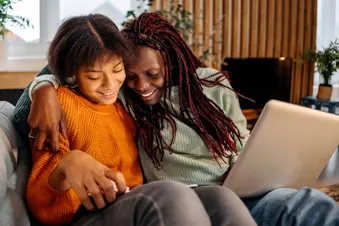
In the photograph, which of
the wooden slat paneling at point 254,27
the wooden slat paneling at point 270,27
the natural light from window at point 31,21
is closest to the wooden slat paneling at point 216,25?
the wooden slat paneling at point 254,27

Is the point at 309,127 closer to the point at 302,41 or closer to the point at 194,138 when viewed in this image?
the point at 194,138

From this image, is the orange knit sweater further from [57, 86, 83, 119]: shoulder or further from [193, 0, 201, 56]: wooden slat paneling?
[193, 0, 201, 56]: wooden slat paneling

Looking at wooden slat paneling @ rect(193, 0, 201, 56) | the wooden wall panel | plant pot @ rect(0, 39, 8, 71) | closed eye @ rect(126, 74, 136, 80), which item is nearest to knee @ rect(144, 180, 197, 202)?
closed eye @ rect(126, 74, 136, 80)

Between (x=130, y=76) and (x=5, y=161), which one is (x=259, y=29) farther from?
(x=5, y=161)

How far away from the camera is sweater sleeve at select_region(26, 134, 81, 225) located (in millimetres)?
1079

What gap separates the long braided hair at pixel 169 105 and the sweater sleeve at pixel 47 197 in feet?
1.00

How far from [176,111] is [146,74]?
0.16 m

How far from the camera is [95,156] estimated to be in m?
1.22

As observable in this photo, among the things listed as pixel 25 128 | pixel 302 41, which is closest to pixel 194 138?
pixel 25 128

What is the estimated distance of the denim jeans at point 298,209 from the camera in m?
1.18

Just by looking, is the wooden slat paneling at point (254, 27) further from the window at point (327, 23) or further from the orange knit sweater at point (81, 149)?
the orange knit sweater at point (81, 149)

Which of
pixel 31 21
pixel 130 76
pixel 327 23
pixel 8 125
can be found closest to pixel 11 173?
pixel 8 125

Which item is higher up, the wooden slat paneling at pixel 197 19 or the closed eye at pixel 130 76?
the wooden slat paneling at pixel 197 19

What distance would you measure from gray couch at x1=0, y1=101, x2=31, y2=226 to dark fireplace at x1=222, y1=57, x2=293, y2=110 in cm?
283
